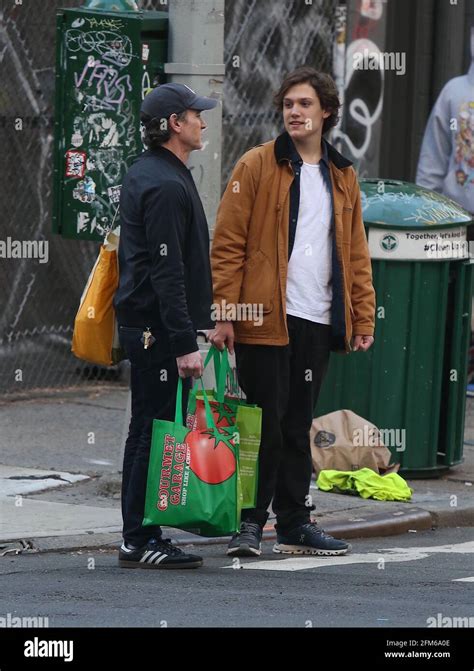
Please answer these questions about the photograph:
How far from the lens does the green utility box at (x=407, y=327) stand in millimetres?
8844

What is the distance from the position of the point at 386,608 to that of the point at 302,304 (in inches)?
61.1

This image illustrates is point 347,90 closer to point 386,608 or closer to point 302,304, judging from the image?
point 302,304

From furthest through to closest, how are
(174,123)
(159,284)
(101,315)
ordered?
(101,315) → (174,123) → (159,284)

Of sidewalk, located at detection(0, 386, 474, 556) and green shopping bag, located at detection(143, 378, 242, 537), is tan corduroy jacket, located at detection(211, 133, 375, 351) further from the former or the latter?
sidewalk, located at detection(0, 386, 474, 556)

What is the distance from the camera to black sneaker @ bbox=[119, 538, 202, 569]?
6.55 meters

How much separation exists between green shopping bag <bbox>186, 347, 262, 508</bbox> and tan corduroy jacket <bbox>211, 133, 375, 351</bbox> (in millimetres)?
209

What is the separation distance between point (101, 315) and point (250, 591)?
1.32m

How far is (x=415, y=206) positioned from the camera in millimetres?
8883

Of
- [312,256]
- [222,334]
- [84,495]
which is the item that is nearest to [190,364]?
[222,334]

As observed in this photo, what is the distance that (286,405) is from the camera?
700 centimetres

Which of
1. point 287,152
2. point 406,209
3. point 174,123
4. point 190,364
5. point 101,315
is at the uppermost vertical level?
point 174,123

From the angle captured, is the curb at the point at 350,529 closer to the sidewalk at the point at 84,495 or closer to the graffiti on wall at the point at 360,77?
the sidewalk at the point at 84,495

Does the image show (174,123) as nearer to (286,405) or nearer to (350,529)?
(286,405)

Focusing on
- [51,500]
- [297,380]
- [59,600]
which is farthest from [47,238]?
[59,600]
